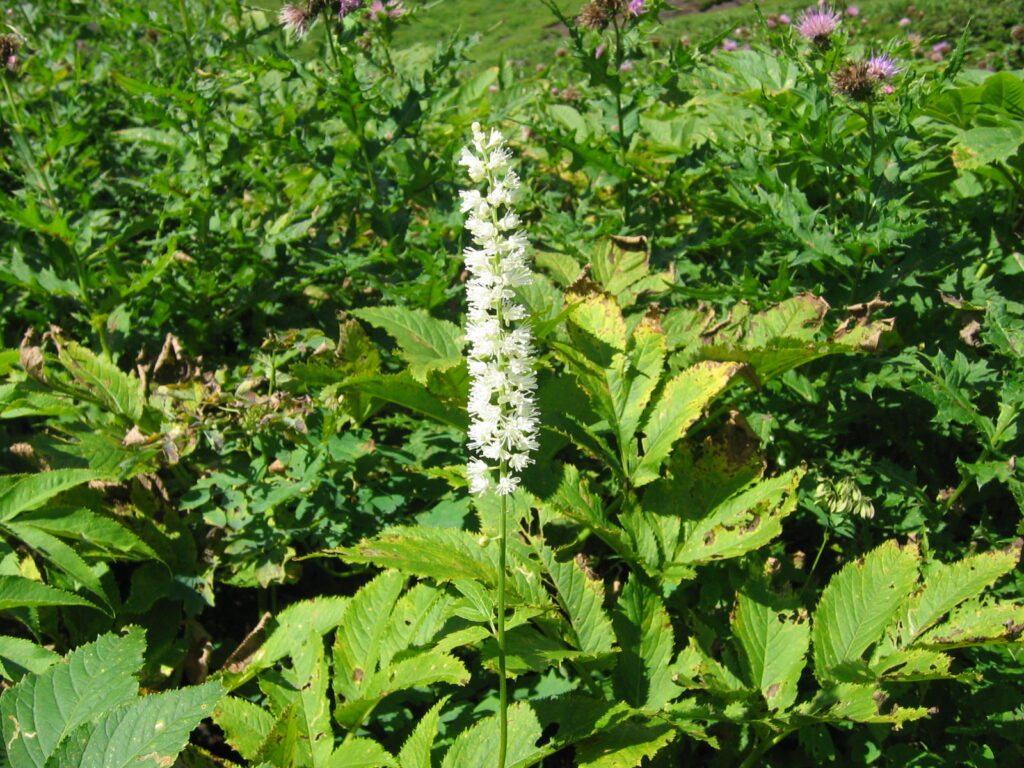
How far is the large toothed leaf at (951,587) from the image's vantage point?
215 centimetres

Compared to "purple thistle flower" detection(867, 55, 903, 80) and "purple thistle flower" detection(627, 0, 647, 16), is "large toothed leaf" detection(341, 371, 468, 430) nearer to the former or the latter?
"purple thistle flower" detection(867, 55, 903, 80)

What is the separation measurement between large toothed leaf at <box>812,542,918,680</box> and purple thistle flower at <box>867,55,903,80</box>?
1.60m

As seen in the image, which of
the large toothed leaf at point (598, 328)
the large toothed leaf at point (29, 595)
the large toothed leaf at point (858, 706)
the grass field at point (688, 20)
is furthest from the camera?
the grass field at point (688, 20)

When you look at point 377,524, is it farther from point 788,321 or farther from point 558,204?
point 558,204

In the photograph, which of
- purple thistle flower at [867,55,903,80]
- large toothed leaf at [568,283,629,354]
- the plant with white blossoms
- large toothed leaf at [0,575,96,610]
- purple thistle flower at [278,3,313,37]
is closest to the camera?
the plant with white blossoms

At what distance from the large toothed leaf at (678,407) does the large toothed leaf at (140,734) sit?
1368 millimetres

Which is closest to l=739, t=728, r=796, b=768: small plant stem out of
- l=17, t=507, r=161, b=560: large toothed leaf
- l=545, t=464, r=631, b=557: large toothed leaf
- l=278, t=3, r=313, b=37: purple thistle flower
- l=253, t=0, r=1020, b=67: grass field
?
l=545, t=464, r=631, b=557: large toothed leaf

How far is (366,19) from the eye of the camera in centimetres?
439

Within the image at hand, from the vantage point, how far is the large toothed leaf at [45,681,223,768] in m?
1.55

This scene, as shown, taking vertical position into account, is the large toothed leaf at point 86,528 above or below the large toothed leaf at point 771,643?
above

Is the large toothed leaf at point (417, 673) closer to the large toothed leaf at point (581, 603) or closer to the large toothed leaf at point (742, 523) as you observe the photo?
the large toothed leaf at point (581, 603)

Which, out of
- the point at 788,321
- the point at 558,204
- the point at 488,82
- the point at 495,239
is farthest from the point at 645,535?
the point at 488,82

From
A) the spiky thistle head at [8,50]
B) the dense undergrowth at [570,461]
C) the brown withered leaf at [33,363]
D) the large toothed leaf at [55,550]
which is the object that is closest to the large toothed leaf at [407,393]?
the dense undergrowth at [570,461]

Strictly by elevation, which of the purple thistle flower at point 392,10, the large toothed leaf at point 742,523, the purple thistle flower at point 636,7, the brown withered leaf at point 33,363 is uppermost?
the purple thistle flower at point 392,10
